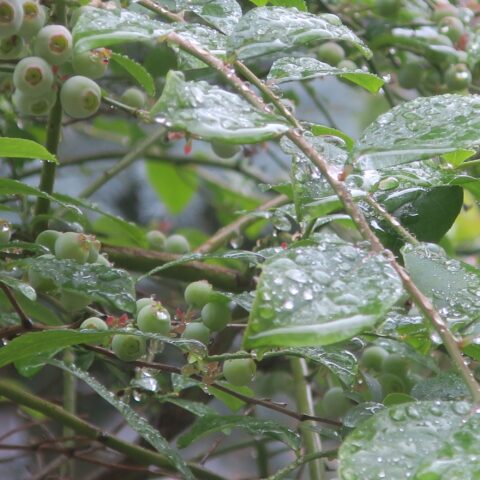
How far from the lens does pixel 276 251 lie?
628 millimetres

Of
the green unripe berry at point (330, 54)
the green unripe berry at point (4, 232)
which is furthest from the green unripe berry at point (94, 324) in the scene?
the green unripe berry at point (330, 54)

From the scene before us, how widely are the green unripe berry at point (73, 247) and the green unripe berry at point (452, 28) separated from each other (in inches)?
24.0

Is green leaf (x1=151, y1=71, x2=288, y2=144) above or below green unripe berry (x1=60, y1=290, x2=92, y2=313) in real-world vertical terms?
above

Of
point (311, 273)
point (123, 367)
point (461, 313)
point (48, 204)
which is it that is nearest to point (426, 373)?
point (123, 367)

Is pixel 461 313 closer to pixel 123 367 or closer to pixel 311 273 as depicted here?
pixel 311 273

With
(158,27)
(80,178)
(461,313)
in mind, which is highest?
(158,27)

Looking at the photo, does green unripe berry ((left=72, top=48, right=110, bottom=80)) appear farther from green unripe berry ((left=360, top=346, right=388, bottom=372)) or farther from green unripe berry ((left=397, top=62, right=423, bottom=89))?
green unripe berry ((left=397, top=62, right=423, bottom=89))

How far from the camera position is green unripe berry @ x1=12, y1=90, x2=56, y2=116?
718mm

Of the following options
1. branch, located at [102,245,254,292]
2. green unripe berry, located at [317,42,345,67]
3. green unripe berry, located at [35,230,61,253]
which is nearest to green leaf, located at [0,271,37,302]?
green unripe berry, located at [35,230,61,253]

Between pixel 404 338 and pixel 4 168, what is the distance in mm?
907

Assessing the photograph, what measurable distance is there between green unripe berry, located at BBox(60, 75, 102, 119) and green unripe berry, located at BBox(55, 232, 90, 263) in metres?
0.10

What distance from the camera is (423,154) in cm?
48

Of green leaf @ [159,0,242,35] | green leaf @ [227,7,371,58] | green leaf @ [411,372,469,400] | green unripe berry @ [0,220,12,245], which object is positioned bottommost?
green leaf @ [411,372,469,400]

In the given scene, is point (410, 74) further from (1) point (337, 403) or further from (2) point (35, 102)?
(2) point (35, 102)
